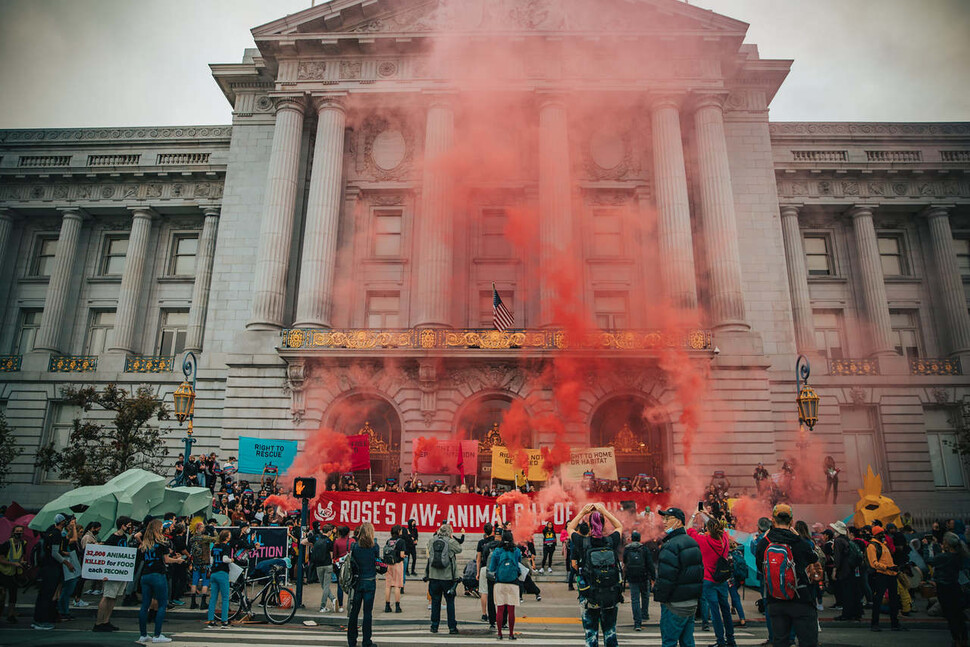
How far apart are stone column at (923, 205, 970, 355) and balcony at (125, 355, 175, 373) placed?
3959 centimetres

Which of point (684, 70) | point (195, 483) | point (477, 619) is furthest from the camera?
point (684, 70)

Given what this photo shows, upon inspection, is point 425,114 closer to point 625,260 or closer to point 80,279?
point 625,260

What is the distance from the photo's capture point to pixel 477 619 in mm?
12391

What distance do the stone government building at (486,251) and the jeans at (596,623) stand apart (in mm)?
16675

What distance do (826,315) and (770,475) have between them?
41.7 feet

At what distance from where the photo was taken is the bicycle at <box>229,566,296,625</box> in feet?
38.5

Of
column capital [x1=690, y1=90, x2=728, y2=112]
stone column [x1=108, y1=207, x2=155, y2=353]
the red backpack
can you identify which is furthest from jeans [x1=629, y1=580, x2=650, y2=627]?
stone column [x1=108, y1=207, x2=155, y2=353]

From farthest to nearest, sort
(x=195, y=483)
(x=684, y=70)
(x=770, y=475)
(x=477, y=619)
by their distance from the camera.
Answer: (x=684, y=70)
(x=770, y=475)
(x=195, y=483)
(x=477, y=619)

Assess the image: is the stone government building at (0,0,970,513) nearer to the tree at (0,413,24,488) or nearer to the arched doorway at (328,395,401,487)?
the arched doorway at (328,395,401,487)

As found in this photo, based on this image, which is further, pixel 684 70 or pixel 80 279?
pixel 80 279

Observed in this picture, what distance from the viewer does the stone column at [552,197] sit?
2670cm

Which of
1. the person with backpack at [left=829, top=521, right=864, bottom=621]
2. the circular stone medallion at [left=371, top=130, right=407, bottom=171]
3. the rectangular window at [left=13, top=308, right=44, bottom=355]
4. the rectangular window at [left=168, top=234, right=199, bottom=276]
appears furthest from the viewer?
the rectangular window at [left=168, top=234, right=199, bottom=276]

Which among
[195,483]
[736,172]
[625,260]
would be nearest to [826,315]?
[736,172]

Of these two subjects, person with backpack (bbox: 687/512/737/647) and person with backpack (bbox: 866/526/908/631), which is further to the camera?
person with backpack (bbox: 866/526/908/631)
